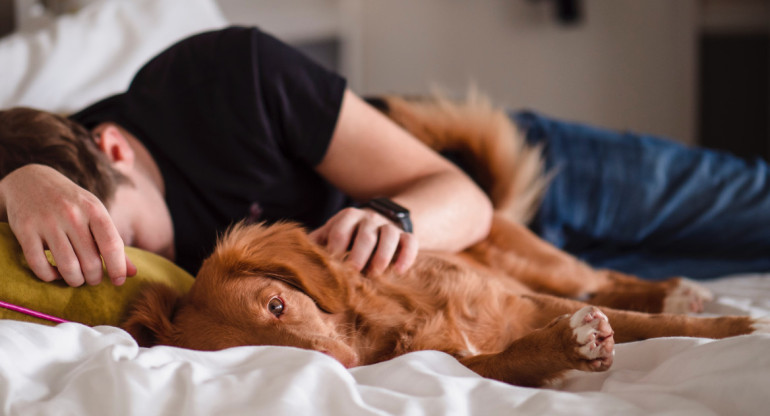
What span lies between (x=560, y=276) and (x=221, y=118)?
93cm

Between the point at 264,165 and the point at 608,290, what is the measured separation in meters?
0.95

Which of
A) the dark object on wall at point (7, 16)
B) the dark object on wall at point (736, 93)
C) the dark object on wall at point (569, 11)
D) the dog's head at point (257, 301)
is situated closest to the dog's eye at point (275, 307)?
the dog's head at point (257, 301)

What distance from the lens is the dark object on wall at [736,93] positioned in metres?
4.12

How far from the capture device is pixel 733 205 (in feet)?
6.23

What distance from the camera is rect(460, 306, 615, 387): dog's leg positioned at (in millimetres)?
819

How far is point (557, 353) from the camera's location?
0.85 meters

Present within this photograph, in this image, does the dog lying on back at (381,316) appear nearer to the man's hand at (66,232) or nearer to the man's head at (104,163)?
the man's hand at (66,232)

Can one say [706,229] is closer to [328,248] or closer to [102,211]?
[328,248]

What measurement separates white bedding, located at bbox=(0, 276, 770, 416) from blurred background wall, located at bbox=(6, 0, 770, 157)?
3.34m

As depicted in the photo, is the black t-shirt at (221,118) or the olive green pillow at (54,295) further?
the black t-shirt at (221,118)

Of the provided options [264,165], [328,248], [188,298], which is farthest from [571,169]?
[188,298]

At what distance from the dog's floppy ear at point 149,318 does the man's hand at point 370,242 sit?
0.98ft

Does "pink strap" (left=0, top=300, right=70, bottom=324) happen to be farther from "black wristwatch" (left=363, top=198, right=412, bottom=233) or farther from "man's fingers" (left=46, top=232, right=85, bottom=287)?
"black wristwatch" (left=363, top=198, right=412, bottom=233)

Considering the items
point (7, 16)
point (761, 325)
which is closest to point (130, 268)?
point (761, 325)
